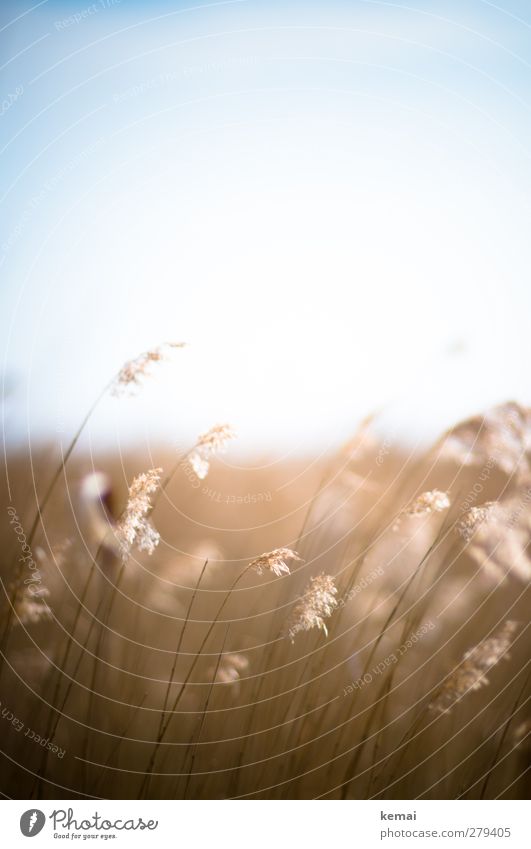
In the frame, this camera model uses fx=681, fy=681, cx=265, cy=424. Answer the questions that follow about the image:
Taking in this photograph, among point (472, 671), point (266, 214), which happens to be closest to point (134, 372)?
point (266, 214)

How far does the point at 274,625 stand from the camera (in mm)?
1173

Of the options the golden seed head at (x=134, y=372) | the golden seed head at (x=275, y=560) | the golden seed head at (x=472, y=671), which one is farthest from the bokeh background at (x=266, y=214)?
the golden seed head at (x=472, y=671)

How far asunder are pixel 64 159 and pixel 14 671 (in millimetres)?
851

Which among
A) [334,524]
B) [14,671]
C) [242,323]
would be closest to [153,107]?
[242,323]

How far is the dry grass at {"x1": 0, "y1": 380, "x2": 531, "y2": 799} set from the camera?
1.12 meters

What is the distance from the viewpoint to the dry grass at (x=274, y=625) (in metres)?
1.12

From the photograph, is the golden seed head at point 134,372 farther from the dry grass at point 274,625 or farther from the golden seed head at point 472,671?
the golden seed head at point 472,671

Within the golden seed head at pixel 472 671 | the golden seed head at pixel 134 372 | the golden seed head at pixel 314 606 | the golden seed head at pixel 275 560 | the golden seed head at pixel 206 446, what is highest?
the golden seed head at pixel 134 372

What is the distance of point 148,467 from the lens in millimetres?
1147

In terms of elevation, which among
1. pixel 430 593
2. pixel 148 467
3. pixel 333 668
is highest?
pixel 148 467

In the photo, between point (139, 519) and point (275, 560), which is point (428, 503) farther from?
point (139, 519)

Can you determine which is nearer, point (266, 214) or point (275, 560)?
point (275, 560)

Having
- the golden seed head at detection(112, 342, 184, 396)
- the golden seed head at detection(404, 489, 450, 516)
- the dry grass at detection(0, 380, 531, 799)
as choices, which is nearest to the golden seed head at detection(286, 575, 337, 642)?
the dry grass at detection(0, 380, 531, 799)

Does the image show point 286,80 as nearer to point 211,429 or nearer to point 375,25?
point 375,25
